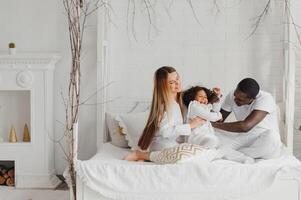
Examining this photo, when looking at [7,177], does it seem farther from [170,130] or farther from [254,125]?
[254,125]

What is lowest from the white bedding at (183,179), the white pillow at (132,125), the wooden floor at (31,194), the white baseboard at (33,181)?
the wooden floor at (31,194)

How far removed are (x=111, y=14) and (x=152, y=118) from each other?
4.55ft

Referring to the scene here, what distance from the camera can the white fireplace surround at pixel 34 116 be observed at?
484 centimetres

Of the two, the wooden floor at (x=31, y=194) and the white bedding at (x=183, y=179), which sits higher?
the white bedding at (x=183, y=179)

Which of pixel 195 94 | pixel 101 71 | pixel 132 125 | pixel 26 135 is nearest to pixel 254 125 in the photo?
pixel 195 94

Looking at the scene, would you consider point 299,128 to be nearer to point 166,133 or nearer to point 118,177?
point 166,133

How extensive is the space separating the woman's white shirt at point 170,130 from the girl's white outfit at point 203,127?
0.23 ft

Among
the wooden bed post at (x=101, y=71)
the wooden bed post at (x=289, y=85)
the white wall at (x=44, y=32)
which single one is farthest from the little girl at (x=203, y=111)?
the white wall at (x=44, y=32)

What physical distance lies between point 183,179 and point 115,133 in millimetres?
1239

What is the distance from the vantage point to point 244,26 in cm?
500

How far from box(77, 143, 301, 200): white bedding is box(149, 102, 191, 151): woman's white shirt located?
42 cm

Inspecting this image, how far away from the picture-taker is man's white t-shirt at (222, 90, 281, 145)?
414cm

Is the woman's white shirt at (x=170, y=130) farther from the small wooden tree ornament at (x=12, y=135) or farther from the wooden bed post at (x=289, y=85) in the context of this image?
the small wooden tree ornament at (x=12, y=135)

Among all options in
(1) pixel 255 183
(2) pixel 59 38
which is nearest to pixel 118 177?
(1) pixel 255 183
